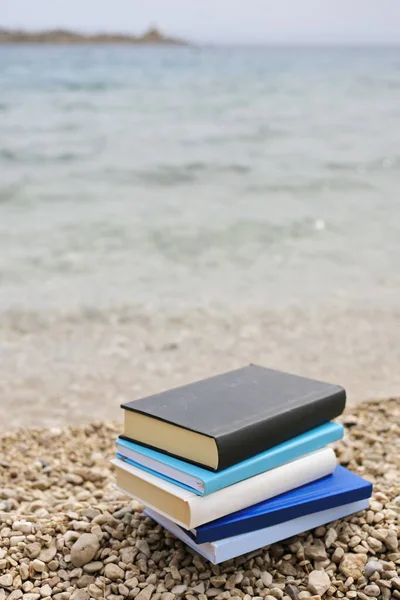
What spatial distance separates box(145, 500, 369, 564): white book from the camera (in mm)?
1560

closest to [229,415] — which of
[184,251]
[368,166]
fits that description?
[184,251]

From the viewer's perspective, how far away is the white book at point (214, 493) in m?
1.54

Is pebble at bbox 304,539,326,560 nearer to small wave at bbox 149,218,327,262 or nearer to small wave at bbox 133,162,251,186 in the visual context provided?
small wave at bbox 149,218,327,262

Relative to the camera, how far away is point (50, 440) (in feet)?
9.14

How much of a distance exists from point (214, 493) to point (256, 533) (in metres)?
0.13

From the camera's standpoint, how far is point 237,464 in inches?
63.1

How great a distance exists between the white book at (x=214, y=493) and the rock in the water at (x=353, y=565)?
175mm

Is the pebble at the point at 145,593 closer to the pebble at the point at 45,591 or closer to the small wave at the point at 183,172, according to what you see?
the pebble at the point at 45,591

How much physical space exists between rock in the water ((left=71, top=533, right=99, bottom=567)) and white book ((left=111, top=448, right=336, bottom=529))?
128 mm

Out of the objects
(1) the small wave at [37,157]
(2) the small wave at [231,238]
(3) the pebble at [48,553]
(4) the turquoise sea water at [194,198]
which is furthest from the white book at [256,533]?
(1) the small wave at [37,157]

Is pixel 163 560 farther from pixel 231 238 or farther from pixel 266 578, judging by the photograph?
pixel 231 238

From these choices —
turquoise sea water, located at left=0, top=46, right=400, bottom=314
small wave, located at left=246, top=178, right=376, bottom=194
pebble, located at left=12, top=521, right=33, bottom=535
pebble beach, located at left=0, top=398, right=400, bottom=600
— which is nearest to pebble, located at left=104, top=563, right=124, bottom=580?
pebble beach, located at left=0, top=398, right=400, bottom=600

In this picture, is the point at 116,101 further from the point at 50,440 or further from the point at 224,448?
the point at 224,448

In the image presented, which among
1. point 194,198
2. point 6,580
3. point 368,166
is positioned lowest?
point 194,198
